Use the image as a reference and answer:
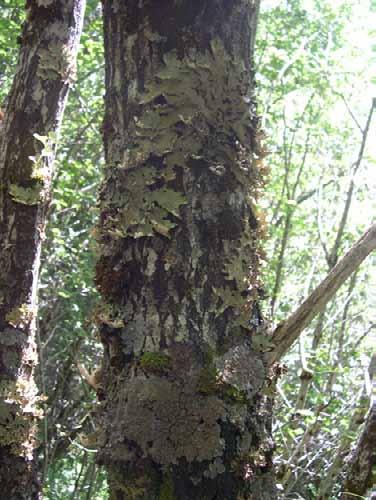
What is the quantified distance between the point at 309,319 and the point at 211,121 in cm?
52

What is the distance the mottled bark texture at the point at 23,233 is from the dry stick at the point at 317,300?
4.99ft

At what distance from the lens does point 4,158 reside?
2.81m

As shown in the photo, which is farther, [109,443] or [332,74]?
[332,74]

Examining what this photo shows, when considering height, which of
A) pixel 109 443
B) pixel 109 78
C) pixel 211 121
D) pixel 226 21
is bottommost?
pixel 109 443

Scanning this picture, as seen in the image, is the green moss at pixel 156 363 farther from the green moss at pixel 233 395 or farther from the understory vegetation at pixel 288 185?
the understory vegetation at pixel 288 185

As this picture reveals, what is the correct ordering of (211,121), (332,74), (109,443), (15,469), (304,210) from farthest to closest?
(304,210)
(332,74)
(15,469)
(211,121)
(109,443)

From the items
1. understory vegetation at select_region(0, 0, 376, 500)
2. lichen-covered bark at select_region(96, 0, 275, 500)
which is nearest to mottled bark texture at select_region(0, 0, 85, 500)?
lichen-covered bark at select_region(96, 0, 275, 500)

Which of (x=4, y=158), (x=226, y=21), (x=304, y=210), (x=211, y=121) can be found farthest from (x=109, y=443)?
(x=304, y=210)

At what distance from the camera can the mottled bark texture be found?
8.99ft

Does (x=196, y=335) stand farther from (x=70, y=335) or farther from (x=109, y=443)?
(x=70, y=335)

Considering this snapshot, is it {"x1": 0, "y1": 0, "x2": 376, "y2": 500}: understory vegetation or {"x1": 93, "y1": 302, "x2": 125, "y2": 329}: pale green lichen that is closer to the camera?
{"x1": 93, "y1": 302, "x2": 125, "y2": 329}: pale green lichen

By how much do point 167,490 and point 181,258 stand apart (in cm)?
45

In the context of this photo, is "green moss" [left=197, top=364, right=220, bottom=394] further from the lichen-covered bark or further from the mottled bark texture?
the mottled bark texture

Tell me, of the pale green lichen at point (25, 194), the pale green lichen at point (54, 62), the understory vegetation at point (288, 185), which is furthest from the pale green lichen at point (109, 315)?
the understory vegetation at point (288, 185)
